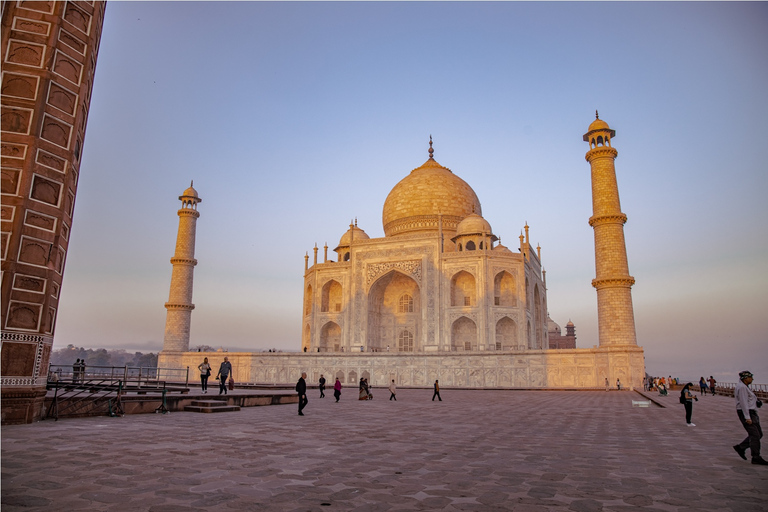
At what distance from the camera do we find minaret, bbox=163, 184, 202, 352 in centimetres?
3303

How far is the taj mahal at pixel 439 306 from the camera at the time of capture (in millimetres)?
24938

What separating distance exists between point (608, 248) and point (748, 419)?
67.3ft

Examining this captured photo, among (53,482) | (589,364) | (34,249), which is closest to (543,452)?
(53,482)

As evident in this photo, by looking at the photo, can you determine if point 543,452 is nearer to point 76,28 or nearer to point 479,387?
point 76,28

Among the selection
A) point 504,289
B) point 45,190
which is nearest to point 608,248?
point 504,289

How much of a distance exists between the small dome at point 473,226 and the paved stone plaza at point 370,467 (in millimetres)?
24543

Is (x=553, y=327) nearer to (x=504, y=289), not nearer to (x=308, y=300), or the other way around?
(x=504, y=289)

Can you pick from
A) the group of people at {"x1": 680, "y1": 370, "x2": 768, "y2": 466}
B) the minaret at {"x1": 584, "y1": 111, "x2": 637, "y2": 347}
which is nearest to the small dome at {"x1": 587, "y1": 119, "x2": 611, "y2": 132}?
the minaret at {"x1": 584, "y1": 111, "x2": 637, "y2": 347}

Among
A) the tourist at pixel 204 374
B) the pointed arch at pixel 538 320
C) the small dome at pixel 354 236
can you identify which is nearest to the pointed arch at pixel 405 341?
the small dome at pixel 354 236

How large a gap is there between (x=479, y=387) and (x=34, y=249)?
2087 cm

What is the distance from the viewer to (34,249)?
29.0ft

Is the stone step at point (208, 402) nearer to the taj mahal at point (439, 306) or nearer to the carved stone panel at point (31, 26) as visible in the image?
the carved stone panel at point (31, 26)

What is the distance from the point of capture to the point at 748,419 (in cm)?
627

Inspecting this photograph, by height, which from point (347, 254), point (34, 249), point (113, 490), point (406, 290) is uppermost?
point (347, 254)
